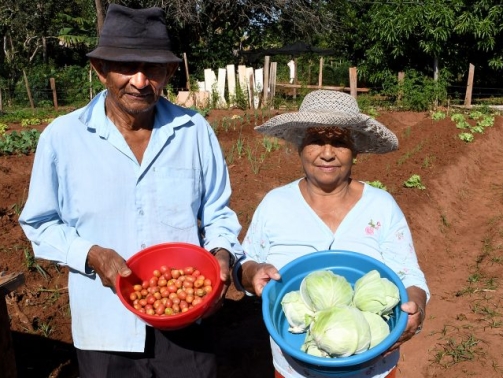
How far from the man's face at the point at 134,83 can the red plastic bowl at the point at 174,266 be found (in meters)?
0.57

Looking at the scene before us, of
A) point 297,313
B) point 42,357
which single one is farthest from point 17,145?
point 297,313

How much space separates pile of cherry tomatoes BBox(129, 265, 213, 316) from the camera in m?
1.97

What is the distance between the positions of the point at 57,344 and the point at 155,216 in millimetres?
2361

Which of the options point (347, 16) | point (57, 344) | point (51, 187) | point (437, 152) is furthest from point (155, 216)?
point (347, 16)

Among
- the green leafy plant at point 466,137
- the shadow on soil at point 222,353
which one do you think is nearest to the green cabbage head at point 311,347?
the shadow on soil at point 222,353

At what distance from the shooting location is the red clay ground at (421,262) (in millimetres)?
3912

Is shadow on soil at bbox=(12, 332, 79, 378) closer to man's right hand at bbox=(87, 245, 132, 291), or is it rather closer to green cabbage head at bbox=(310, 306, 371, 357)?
man's right hand at bbox=(87, 245, 132, 291)

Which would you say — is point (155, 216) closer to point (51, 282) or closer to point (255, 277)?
point (255, 277)

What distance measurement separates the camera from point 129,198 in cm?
212

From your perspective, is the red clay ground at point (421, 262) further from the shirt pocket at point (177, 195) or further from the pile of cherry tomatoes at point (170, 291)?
the pile of cherry tomatoes at point (170, 291)

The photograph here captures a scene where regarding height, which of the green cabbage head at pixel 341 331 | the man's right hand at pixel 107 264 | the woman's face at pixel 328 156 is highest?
the woman's face at pixel 328 156

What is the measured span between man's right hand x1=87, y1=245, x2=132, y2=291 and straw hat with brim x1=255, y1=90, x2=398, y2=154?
846 mm

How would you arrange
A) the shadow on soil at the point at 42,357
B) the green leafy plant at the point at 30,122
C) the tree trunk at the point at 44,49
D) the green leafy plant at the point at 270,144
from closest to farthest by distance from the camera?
the shadow on soil at the point at 42,357, the green leafy plant at the point at 270,144, the green leafy plant at the point at 30,122, the tree trunk at the point at 44,49

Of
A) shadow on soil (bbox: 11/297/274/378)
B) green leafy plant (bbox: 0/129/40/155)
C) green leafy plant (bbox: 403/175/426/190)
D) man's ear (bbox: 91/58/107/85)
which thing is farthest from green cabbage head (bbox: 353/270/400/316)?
green leafy plant (bbox: 0/129/40/155)
